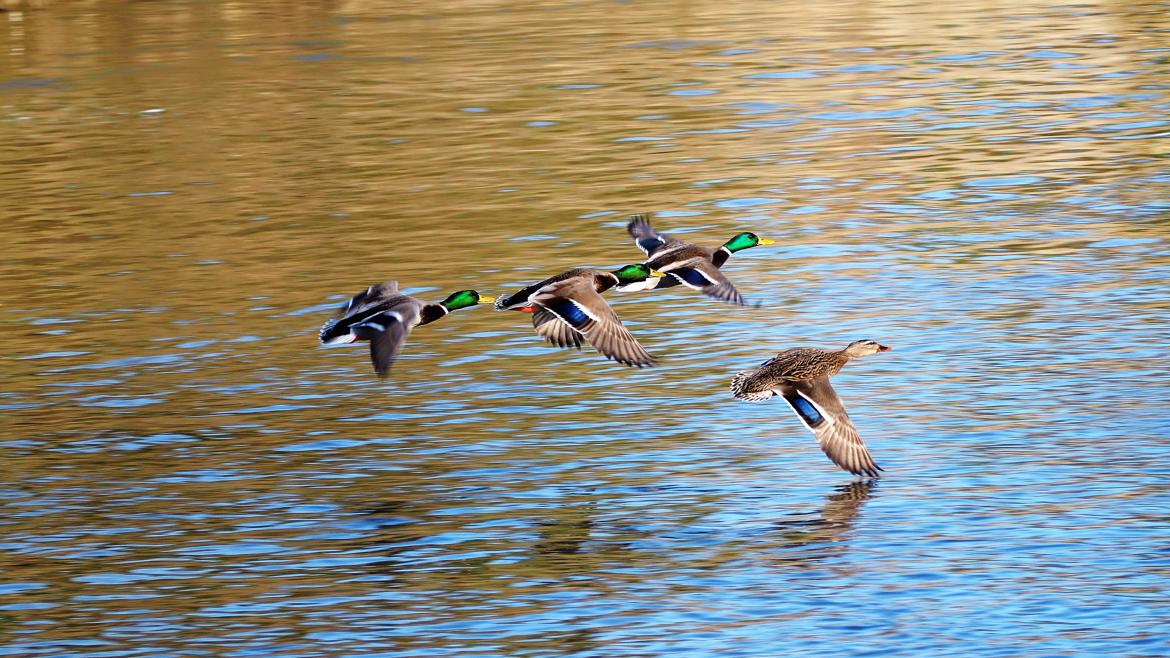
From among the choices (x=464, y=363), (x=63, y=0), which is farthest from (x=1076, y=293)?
(x=63, y=0)

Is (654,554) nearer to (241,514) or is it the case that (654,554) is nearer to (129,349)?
(241,514)

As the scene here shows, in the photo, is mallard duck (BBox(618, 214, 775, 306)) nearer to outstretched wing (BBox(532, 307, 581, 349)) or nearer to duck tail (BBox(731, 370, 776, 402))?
outstretched wing (BBox(532, 307, 581, 349))

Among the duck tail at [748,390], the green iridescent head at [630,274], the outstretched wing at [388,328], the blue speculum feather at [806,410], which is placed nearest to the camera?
the blue speculum feather at [806,410]

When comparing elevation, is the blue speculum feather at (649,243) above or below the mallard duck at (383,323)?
below

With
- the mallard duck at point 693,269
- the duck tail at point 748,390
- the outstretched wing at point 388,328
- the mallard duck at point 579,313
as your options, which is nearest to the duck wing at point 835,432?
the duck tail at point 748,390

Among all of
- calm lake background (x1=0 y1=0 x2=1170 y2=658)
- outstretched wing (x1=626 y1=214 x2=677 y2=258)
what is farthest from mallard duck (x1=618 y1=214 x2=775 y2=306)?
calm lake background (x1=0 y1=0 x2=1170 y2=658)

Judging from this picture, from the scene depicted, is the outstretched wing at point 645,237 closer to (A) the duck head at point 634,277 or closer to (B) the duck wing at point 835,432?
(A) the duck head at point 634,277

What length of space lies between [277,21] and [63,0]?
6548mm

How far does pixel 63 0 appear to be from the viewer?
45.5 meters

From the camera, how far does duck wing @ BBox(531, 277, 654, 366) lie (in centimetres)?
1372

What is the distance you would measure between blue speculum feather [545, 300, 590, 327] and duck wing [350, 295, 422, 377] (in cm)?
85

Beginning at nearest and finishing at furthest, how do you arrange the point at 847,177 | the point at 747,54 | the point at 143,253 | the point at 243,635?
the point at 243,635, the point at 143,253, the point at 847,177, the point at 747,54

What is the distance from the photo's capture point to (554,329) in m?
14.8

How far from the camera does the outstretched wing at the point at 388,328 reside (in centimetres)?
1331
